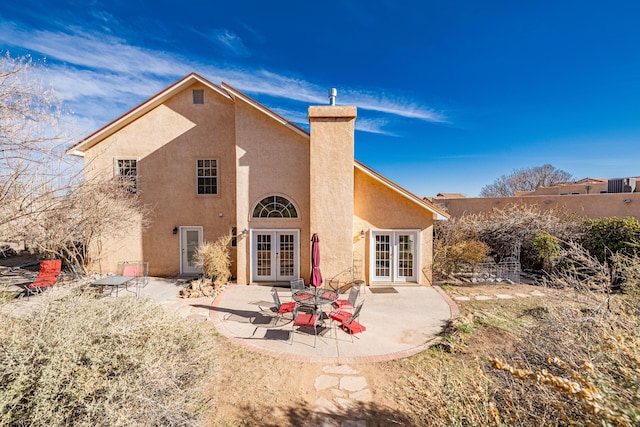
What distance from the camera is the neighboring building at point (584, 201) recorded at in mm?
19391

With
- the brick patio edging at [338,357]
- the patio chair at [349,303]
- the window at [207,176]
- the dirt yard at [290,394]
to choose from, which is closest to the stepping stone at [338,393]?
the dirt yard at [290,394]

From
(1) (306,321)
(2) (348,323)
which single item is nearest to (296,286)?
(1) (306,321)

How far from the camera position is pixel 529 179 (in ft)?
176

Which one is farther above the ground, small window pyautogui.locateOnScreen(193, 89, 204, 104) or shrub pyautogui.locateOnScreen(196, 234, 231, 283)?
small window pyautogui.locateOnScreen(193, 89, 204, 104)

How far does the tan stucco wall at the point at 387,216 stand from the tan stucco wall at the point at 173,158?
23.2ft

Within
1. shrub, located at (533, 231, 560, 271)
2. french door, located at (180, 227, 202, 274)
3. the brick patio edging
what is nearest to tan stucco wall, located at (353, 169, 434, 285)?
the brick patio edging

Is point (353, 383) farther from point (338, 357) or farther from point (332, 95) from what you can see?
point (332, 95)

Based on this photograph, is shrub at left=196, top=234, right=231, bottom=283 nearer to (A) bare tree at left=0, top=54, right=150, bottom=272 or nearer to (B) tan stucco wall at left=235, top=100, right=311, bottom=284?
(B) tan stucco wall at left=235, top=100, right=311, bottom=284

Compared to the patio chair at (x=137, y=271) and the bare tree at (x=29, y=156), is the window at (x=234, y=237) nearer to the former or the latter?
the patio chair at (x=137, y=271)

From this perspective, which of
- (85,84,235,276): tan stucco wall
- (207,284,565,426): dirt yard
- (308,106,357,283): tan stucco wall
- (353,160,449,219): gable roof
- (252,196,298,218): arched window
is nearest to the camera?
(207,284,565,426): dirt yard

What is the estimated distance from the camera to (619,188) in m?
24.5

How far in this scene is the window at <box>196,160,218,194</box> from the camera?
15117mm

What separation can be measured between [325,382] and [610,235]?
1730cm

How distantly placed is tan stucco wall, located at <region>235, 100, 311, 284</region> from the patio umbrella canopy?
4.47 ft
